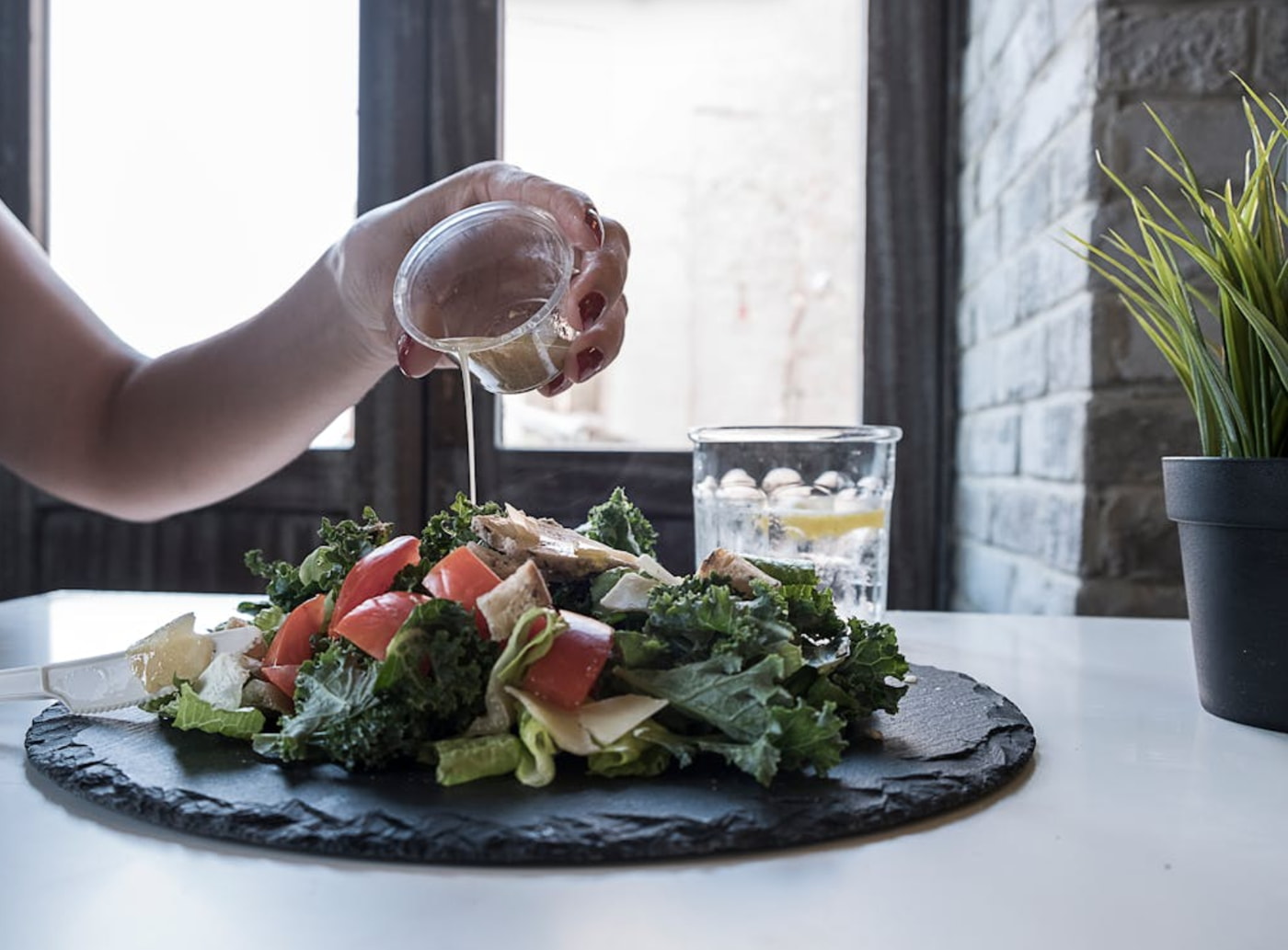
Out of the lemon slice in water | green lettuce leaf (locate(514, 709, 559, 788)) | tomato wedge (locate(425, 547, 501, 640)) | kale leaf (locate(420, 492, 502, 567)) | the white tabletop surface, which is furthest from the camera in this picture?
the lemon slice in water

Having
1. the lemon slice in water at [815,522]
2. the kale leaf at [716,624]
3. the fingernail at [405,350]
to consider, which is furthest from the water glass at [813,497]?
the kale leaf at [716,624]

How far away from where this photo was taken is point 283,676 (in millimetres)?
781

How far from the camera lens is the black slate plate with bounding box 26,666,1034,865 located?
55 cm

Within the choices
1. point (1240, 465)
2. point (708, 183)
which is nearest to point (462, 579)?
point (1240, 465)

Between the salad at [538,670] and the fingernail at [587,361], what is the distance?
31 cm

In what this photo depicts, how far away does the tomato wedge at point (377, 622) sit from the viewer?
0.72m

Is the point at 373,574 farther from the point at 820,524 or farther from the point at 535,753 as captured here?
the point at 820,524

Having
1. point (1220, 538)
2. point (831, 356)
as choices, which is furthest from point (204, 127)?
point (1220, 538)

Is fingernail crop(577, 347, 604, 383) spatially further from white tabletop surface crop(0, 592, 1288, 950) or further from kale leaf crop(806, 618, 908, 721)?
white tabletop surface crop(0, 592, 1288, 950)

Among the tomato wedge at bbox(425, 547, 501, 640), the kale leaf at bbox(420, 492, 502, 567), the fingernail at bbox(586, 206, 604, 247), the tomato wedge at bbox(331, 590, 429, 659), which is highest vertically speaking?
the fingernail at bbox(586, 206, 604, 247)

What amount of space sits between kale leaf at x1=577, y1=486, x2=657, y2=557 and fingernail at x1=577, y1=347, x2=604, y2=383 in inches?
5.4

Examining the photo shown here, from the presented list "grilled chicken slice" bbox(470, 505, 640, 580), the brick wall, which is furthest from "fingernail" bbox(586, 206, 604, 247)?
the brick wall

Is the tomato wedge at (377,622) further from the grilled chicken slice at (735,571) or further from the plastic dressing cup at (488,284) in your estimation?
the plastic dressing cup at (488,284)

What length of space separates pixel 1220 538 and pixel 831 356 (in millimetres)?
2000
